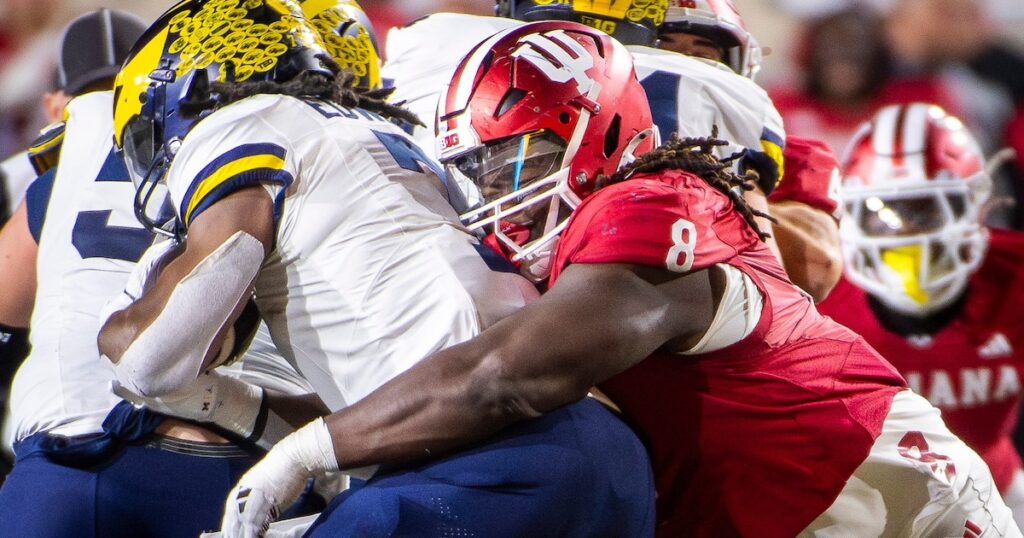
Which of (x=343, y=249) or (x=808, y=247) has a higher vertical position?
(x=343, y=249)

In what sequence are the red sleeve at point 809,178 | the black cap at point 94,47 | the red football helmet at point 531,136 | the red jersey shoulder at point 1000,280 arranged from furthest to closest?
the red jersey shoulder at point 1000,280
the black cap at point 94,47
the red sleeve at point 809,178
the red football helmet at point 531,136

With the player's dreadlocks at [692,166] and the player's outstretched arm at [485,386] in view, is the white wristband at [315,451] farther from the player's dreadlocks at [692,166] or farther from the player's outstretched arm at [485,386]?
the player's dreadlocks at [692,166]

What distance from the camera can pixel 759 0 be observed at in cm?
678

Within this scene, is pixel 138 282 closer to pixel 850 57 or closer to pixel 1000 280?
pixel 1000 280

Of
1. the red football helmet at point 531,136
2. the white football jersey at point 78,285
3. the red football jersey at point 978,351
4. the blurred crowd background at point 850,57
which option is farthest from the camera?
the blurred crowd background at point 850,57

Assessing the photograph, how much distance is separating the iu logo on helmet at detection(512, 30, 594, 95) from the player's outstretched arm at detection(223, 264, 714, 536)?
51 centimetres

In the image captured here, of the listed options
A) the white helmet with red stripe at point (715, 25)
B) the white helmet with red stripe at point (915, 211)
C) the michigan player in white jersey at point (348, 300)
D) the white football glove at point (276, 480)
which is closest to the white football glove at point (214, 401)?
the michigan player in white jersey at point (348, 300)

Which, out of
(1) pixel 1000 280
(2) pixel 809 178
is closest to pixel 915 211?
(1) pixel 1000 280

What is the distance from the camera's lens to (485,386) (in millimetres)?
2178

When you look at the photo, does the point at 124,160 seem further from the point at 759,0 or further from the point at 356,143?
the point at 759,0

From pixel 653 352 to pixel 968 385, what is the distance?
9.37 ft

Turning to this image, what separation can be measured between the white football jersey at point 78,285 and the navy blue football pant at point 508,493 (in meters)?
0.85

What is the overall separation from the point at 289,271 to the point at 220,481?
2.06 feet

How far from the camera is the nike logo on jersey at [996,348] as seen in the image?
4910mm
